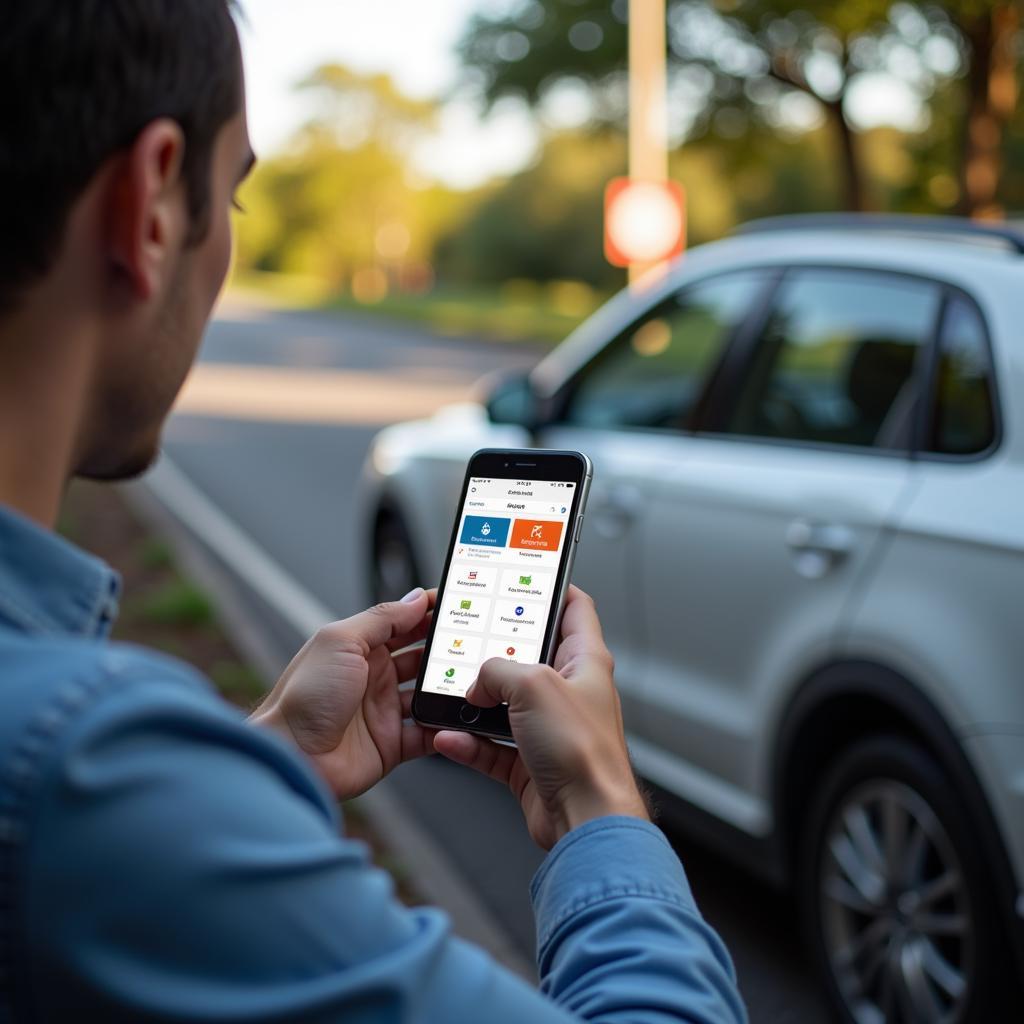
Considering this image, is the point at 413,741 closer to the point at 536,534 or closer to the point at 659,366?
the point at 536,534

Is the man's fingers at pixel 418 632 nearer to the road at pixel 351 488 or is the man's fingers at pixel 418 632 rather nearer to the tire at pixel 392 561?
the road at pixel 351 488

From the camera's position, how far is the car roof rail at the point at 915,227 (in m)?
3.17

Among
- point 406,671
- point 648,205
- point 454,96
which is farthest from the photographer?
point 454,96

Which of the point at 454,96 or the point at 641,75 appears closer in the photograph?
the point at 641,75

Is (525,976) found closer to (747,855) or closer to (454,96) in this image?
(747,855)

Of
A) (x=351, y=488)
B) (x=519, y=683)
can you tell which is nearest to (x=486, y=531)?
(x=519, y=683)

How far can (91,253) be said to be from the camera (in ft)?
3.05

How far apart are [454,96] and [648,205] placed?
20.3 ft

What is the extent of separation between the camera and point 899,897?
299cm

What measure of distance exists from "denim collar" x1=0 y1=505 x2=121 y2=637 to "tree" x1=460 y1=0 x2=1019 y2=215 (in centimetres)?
1819

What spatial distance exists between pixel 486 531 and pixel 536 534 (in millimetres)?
72

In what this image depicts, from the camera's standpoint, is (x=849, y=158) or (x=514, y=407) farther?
(x=849, y=158)

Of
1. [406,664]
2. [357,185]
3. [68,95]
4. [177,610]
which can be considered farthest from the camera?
[357,185]

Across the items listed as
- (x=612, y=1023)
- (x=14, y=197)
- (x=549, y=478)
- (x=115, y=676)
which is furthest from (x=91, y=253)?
(x=549, y=478)
